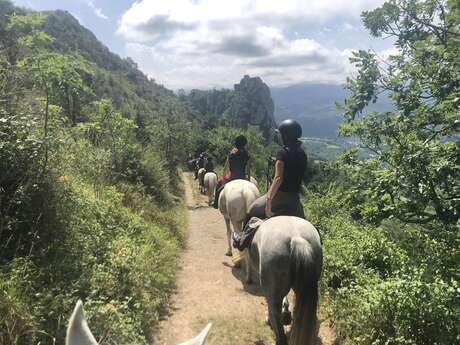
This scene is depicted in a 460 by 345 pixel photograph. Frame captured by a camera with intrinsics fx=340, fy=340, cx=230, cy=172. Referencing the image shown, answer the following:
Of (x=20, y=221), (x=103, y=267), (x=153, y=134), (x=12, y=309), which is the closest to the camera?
(x=12, y=309)

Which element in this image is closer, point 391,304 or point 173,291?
point 391,304

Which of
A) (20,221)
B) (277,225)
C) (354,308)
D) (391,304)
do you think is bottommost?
(354,308)

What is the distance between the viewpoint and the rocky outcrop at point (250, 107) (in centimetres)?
12712

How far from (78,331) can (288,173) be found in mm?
4168

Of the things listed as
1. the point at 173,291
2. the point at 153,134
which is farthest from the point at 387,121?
the point at 153,134

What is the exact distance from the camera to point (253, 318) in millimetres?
5793

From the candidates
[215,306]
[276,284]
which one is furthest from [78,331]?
[215,306]

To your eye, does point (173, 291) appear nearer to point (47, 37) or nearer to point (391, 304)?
point (391, 304)

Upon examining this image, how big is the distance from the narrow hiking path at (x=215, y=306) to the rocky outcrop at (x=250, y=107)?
115 m

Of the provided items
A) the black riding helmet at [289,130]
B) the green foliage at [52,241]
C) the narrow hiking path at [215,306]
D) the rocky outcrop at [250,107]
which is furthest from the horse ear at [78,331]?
Answer: the rocky outcrop at [250,107]

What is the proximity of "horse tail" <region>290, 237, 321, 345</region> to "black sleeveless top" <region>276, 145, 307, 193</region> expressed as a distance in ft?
4.75

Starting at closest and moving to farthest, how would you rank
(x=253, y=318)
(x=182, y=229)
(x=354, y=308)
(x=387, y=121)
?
(x=354, y=308)
(x=253, y=318)
(x=387, y=121)
(x=182, y=229)

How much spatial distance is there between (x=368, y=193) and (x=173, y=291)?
165 inches

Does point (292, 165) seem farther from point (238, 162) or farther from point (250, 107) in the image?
point (250, 107)
